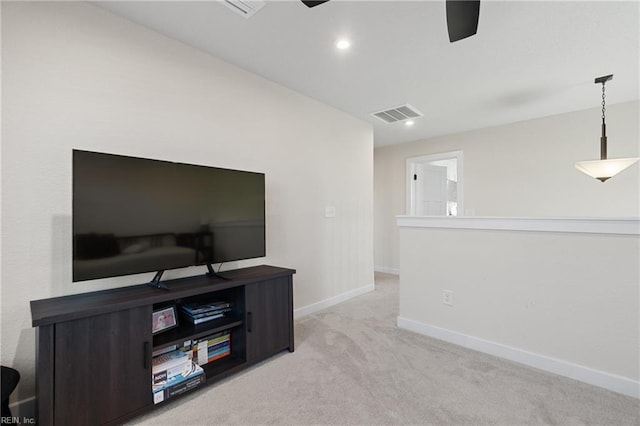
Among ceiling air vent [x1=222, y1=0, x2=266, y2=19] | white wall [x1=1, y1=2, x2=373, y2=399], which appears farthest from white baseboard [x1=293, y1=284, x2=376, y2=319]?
ceiling air vent [x1=222, y1=0, x2=266, y2=19]

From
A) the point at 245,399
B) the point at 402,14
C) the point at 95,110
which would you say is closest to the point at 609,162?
the point at 402,14

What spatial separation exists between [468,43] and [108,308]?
295 cm

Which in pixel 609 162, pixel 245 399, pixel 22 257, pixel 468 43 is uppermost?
pixel 468 43

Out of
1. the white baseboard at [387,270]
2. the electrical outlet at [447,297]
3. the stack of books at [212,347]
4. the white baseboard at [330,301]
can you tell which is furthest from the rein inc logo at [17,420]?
the white baseboard at [387,270]

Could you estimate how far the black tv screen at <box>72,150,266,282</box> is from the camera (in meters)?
1.58

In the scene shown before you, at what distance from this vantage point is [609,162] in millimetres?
2580

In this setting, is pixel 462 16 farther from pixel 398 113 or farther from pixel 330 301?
pixel 330 301

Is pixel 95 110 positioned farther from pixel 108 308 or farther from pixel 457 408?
pixel 457 408

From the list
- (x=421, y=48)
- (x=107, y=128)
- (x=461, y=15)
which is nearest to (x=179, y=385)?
(x=107, y=128)

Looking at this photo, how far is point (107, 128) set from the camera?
192cm

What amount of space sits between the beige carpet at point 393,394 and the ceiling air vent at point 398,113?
104 inches

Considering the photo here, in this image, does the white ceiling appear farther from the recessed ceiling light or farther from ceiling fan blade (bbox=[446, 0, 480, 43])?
ceiling fan blade (bbox=[446, 0, 480, 43])

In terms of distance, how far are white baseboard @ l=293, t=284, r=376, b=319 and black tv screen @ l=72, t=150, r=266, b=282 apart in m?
1.10

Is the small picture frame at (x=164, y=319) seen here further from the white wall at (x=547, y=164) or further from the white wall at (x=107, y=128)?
the white wall at (x=547, y=164)
